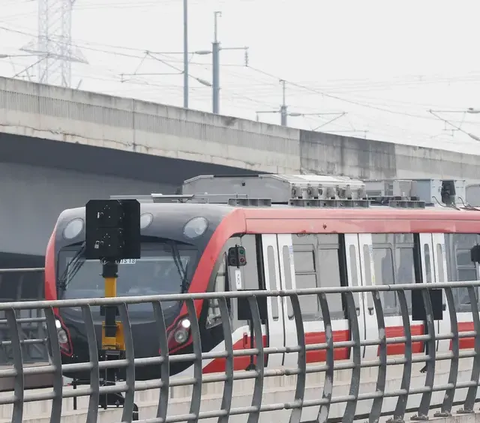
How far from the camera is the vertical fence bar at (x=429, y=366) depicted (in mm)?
13055

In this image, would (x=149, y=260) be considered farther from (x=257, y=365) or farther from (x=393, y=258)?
(x=257, y=365)

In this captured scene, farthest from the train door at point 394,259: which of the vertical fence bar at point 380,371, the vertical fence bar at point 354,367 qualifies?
the vertical fence bar at point 354,367

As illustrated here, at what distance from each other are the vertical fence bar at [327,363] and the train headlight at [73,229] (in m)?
8.73

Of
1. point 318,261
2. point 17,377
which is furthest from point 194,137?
point 17,377

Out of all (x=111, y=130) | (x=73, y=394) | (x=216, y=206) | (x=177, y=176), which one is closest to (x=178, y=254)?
(x=216, y=206)

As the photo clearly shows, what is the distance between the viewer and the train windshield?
63.6 feet

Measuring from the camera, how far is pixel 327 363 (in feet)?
39.5

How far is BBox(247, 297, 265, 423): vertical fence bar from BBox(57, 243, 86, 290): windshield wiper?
899 centimetres

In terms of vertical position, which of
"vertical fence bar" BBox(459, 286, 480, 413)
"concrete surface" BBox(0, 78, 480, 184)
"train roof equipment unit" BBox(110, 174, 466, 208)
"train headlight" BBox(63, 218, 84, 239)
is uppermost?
"concrete surface" BBox(0, 78, 480, 184)

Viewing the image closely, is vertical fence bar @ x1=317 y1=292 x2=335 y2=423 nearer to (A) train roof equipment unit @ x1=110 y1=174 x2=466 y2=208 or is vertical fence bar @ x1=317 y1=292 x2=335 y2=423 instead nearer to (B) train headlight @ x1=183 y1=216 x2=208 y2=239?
(B) train headlight @ x1=183 y1=216 x2=208 y2=239

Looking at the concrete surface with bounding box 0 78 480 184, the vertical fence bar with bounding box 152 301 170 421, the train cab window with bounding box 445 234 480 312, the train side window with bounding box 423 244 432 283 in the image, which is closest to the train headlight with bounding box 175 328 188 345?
the vertical fence bar with bounding box 152 301 170 421

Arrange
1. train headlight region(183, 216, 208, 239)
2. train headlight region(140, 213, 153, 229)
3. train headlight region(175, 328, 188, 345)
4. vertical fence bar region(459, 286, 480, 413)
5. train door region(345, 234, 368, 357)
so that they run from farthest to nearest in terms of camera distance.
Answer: train door region(345, 234, 368, 357) < train headlight region(140, 213, 153, 229) < train headlight region(183, 216, 208, 239) < train headlight region(175, 328, 188, 345) < vertical fence bar region(459, 286, 480, 413)

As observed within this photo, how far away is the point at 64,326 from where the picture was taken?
16.5 meters

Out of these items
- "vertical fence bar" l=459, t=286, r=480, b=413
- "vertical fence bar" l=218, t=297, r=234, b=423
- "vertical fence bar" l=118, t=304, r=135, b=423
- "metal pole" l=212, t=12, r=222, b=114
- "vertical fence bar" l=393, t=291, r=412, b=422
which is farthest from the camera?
"metal pole" l=212, t=12, r=222, b=114
